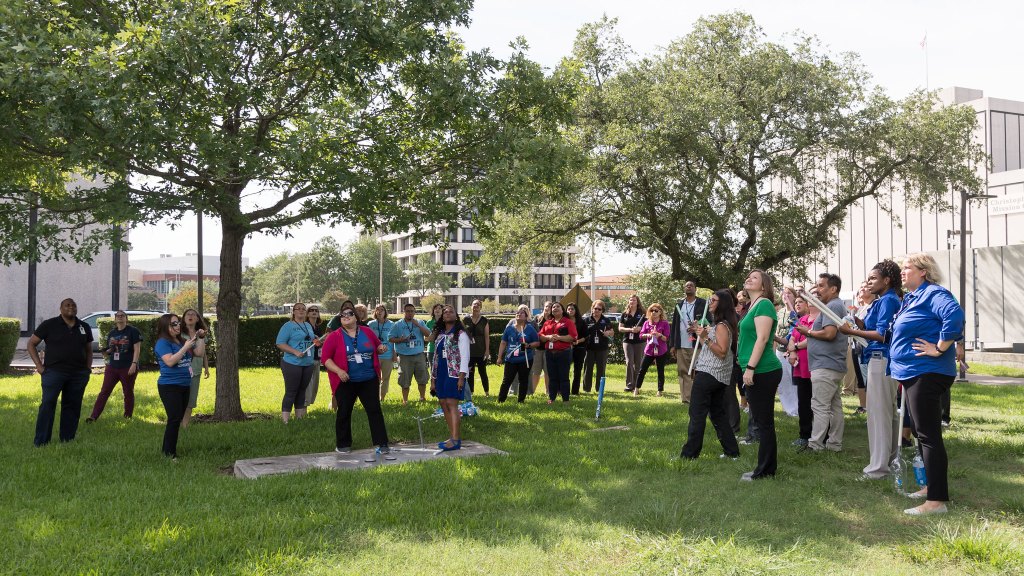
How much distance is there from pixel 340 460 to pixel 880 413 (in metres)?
5.33

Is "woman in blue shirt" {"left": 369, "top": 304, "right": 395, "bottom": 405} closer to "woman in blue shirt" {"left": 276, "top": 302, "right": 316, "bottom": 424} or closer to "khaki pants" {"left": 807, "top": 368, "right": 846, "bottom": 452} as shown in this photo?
"woman in blue shirt" {"left": 276, "top": 302, "right": 316, "bottom": 424}

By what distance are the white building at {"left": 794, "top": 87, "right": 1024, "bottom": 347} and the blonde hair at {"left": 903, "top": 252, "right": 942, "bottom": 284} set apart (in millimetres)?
19702

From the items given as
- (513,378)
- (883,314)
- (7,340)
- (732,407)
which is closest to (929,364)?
(883,314)

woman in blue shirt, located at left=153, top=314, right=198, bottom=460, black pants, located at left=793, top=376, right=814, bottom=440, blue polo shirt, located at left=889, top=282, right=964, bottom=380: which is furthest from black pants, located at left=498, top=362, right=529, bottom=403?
blue polo shirt, located at left=889, top=282, right=964, bottom=380

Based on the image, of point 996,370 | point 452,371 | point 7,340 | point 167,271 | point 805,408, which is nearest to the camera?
point 452,371

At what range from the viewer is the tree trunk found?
10.9 meters

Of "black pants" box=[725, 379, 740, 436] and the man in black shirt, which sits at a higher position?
the man in black shirt

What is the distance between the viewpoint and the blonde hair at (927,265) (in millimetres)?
5637

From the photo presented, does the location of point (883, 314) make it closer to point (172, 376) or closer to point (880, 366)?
point (880, 366)

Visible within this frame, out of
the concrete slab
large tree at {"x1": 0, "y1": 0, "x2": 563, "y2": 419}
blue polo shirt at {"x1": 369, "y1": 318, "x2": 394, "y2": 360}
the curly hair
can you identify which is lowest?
the concrete slab

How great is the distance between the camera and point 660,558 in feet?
14.6

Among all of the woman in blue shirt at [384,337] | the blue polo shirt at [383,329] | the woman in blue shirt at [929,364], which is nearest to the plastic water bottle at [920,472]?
the woman in blue shirt at [929,364]

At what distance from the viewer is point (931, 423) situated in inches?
208

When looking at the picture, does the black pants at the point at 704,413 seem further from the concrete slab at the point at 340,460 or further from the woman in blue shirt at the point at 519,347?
the woman in blue shirt at the point at 519,347
